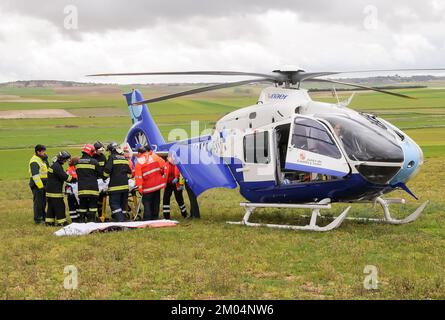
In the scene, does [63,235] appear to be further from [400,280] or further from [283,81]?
[400,280]

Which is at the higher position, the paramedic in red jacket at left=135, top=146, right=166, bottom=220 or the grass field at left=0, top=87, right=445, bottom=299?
the paramedic in red jacket at left=135, top=146, right=166, bottom=220

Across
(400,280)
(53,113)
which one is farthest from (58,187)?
(53,113)

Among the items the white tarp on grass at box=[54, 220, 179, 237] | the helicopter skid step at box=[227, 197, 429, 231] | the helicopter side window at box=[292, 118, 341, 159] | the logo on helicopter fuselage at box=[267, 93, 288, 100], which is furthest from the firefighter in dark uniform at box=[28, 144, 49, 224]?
the helicopter side window at box=[292, 118, 341, 159]

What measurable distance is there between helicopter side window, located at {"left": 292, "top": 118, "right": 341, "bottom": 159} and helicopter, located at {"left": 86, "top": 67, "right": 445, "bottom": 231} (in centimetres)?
2

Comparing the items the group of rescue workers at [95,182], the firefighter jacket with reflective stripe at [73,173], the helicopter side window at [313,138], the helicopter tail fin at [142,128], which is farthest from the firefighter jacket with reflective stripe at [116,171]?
the helicopter side window at [313,138]

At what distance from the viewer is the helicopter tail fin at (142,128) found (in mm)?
15750

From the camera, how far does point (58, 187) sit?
497 inches

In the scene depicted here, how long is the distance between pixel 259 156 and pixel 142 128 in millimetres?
5445

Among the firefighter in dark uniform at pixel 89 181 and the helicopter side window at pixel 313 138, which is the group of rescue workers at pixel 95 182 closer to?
the firefighter in dark uniform at pixel 89 181

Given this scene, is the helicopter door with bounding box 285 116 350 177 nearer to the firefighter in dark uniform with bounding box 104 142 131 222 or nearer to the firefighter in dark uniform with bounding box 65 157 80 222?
the firefighter in dark uniform with bounding box 104 142 131 222

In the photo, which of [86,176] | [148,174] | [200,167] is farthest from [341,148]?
[86,176]

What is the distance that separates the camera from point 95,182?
12.3m

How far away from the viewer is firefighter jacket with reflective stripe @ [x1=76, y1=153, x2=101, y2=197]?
12.2 m

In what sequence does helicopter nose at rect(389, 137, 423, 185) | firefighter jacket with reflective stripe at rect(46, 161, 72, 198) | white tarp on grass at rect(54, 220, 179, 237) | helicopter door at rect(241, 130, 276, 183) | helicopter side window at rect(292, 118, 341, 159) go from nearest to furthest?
1. helicopter nose at rect(389, 137, 423, 185)
2. helicopter side window at rect(292, 118, 341, 159)
3. white tarp on grass at rect(54, 220, 179, 237)
4. helicopter door at rect(241, 130, 276, 183)
5. firefighter jacket with reflective stripe at rect(46, 161, 72, 198)
